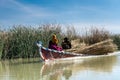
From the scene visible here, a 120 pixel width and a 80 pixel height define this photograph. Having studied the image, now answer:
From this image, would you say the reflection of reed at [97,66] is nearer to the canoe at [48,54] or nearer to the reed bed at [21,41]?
the canoe at [48,54]

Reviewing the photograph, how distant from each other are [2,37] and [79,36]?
30.3 feet

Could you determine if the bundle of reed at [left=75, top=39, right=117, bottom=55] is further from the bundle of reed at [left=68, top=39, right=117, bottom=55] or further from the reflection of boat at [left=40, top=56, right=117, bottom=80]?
the reflection of boat at [left=40, top=56, right=117, bottom=80]

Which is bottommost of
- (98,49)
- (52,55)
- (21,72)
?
(21,72)

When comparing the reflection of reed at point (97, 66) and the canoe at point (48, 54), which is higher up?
the canoe at point (48, 54)

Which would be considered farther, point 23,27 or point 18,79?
point 23,27

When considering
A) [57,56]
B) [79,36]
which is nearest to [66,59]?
[57,56]

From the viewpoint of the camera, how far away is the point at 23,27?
77.6ft

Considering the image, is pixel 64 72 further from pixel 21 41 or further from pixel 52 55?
pixel 21 41

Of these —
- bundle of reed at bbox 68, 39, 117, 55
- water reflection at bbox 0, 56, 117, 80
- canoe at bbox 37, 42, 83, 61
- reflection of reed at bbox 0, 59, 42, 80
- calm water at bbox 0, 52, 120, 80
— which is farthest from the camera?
bundle of reed at bbox 68, 39, 117, 55

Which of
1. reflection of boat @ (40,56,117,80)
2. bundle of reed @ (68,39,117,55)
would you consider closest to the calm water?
reflection of boat @ (40,56,117,80)

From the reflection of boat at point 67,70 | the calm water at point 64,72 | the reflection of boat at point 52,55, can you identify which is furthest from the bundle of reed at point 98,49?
the calm water at point 64,72

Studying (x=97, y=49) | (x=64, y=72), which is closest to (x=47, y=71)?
(x=64, y=72)

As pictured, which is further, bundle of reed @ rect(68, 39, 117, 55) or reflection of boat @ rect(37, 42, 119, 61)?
bundle of reed @ rect(68, 39, 117, 55)

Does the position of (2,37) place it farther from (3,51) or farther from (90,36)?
(90,36)
